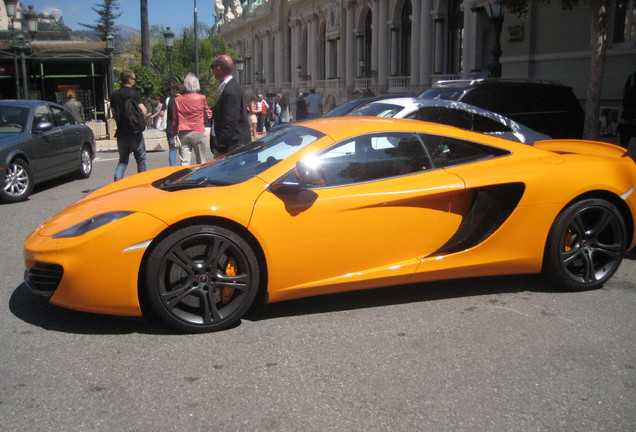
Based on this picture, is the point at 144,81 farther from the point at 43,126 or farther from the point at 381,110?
the point at 381,110

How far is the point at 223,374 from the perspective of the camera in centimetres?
366

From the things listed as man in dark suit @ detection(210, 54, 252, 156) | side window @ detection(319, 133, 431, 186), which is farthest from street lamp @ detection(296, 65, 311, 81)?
side window @ detection(319, 133, 431, 186)

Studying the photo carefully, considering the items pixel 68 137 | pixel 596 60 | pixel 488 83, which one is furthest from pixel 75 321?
pixel 596 60

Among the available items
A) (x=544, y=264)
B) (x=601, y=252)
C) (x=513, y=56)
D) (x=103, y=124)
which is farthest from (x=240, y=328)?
(x=103, y=124)

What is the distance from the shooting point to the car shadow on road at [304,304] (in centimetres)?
440

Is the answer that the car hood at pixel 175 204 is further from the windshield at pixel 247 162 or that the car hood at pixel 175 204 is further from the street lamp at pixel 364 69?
the street lamp at pixel 364 69

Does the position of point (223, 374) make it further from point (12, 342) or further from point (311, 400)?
point (12, 342)

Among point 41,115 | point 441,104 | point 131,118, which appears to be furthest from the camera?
point 41,115

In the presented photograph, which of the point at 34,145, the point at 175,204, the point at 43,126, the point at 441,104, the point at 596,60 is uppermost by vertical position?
the point at 596,60

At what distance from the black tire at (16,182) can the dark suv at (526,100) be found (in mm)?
6267

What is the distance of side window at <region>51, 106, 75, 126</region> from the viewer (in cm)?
1156

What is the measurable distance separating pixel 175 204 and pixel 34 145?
23.3 ft

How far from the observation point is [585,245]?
5.11 m

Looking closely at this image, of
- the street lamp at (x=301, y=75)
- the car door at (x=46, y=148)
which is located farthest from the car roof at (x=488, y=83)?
the street lamp at (x=301, y=75)
